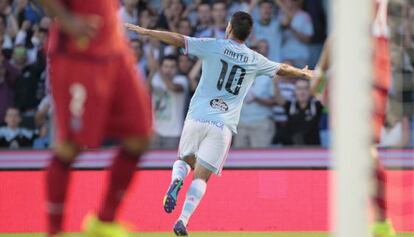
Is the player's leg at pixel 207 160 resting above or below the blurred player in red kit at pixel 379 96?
below

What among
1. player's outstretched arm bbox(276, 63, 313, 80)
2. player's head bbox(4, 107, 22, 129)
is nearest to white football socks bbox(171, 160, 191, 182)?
player's outstretched arm bbox(276, 63, 313, 80)

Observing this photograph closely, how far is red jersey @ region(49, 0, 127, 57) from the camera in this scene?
5.85m

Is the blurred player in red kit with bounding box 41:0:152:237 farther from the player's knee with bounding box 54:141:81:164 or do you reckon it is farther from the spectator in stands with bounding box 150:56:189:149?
the spectator in stands with bounding box 150:56:189:149

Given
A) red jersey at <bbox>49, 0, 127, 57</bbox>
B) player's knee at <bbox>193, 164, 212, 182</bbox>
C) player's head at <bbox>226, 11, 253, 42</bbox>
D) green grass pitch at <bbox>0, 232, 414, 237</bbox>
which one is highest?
red jersey at <bbox>49, 0, 127, 57</bbox>

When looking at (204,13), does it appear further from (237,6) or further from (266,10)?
(266,10)

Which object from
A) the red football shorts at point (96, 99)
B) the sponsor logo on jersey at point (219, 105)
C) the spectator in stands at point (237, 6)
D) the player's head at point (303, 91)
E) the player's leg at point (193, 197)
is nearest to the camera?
the red football shorts at point (96, 99)

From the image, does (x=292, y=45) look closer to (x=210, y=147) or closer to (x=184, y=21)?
(x=184, y=21)

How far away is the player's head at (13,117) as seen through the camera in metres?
14.2

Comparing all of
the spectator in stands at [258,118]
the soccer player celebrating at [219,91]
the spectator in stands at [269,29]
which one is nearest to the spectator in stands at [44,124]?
the spectator in stands at [258,118]

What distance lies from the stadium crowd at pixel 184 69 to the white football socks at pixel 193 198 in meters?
3.61

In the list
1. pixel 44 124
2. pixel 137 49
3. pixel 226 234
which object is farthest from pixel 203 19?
pixel 226 234

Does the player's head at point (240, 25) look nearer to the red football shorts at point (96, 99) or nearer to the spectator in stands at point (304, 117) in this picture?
the spectator in stands at point (304, 117)

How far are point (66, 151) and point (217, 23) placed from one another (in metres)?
8.41

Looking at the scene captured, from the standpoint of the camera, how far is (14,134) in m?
14.2
